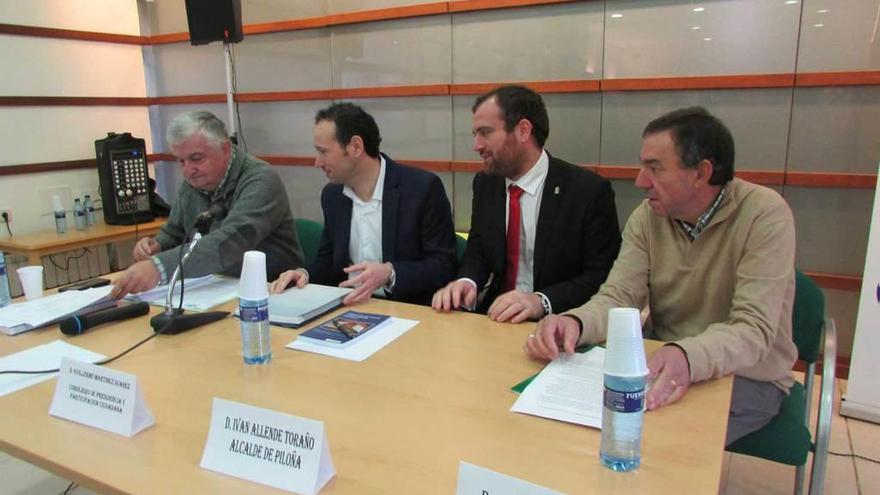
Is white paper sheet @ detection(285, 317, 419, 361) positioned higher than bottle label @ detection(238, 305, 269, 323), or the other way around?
bottle label @ detection(238, 305, 269, 323)

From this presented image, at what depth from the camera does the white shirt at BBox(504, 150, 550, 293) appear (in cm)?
212

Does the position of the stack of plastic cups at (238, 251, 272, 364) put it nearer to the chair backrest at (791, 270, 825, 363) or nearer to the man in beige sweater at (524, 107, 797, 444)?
the man in beige sweater at (524, 107, 797, 444)

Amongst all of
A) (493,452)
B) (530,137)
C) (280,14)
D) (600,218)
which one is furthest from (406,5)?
(493,452)

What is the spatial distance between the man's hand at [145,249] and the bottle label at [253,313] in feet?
3.67

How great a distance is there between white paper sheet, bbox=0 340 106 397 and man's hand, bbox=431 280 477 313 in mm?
850

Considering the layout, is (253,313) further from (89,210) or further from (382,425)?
(89,210)

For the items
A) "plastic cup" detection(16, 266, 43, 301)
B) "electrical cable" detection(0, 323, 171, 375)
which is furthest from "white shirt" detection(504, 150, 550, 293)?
"plastic cup" detection(16, 266, 43, 301)

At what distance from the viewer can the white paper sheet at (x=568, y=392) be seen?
1063 millimetres

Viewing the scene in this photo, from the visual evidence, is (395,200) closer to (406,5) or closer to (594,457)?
(594,457)

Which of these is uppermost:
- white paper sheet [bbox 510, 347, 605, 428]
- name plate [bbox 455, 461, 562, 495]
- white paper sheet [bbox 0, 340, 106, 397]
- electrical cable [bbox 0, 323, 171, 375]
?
name plate [bbox 455, 461, 562, 495]

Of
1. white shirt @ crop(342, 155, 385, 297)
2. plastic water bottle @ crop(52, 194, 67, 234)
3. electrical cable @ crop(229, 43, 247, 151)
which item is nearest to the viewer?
white shirt @ crop(342, 155, 385, 297)

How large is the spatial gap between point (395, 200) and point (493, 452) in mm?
1345

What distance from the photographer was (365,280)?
1820 mm

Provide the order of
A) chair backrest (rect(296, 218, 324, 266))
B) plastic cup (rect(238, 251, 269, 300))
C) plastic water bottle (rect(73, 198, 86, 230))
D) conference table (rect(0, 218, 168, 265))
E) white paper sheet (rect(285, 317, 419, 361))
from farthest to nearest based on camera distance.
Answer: plastic water bottle (rect(73, 198, 86, 230))
conference table (rect(0, 218, 168, 265))
chair backrest (rect(296, 218, 324, 266))
white paper sheet (rect(285, 317, 419, 361))
plastic cup (rect(238, 251, 269, 300))
